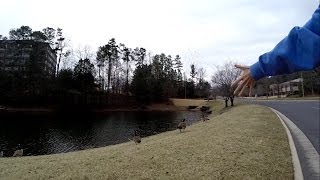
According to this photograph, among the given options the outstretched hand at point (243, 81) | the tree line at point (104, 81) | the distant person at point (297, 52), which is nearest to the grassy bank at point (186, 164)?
the outstretched hand at point (243, 81)

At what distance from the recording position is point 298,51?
2.47 m

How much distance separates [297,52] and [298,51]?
0.04 feet

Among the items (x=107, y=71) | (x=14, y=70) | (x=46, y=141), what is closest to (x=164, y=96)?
(x=107, y=71)

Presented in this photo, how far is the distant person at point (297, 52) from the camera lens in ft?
7.91

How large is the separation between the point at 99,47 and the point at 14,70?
19.3m

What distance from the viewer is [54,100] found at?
62.3 metres

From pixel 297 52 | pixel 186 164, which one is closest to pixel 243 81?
pixel 297 52

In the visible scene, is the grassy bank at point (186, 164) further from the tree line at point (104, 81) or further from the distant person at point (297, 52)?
the tree line at point (104, 81)

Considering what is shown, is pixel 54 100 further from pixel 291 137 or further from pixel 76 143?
pixel 291 137

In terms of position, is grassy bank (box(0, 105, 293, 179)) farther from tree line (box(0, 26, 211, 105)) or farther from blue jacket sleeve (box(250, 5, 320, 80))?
tree line (box(0, 26, 211, 105))

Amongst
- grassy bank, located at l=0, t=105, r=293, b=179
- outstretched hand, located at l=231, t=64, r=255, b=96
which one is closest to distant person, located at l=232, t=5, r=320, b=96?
outstretched hand, located at l=231, t=64, r=255, b=96

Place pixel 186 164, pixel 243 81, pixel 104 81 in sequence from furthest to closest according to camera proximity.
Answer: pixel 104 81 → pixel 186 164 → pixel 243 81

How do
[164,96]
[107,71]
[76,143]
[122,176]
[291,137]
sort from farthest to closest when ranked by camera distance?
[107,71]
[164,96]
[76,143]
[291,137]
[122,176]

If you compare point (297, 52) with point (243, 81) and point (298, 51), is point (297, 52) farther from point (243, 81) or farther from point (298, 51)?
point (243, 81)
